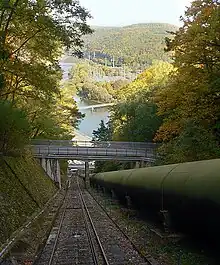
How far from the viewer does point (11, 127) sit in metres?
20.3

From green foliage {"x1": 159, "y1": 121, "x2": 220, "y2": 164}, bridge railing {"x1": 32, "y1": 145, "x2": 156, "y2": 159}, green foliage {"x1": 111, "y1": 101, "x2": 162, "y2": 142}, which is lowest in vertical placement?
bridge railing {"x1": 32, "y1": 145, "x2": 156, "y2": 159}

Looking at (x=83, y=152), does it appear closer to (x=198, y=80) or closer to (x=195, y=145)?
(x=198, y=80)

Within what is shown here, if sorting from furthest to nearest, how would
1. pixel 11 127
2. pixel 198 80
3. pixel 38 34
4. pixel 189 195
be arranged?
1. pixel 198 80
2. pixel 11 127
3. pixel 38 34
4. pixel 189 195

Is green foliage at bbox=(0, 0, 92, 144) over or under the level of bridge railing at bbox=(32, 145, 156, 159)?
over

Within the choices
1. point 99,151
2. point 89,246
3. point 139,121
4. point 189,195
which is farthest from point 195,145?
point 99,151

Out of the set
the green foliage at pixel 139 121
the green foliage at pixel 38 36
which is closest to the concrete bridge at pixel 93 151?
the green foliage at pixel 139 121

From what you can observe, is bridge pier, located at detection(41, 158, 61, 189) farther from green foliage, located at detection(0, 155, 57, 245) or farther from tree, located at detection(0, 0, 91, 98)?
tree, located at detection(0, 0, 91, 98)

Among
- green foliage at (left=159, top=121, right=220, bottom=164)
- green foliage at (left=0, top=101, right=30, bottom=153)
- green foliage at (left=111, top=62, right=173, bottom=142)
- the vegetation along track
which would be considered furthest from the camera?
Result: green foliage at (left=111, top=62, right=173, bottom=142)

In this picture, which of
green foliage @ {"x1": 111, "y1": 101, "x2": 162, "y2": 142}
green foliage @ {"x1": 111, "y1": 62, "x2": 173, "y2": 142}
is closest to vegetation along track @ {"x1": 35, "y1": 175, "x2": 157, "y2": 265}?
green foliage @ {"x1": 111, "y1": 62, "x2": 173, "y2": 142}

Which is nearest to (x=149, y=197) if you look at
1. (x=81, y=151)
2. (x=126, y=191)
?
(x=126, y=191)

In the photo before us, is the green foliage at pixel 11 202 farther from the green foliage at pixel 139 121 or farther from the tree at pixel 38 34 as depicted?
the green foliage at pixel 139 121

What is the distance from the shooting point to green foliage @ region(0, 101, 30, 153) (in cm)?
1916

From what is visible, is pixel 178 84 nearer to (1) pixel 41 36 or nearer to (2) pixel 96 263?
(1) pixel 41 36

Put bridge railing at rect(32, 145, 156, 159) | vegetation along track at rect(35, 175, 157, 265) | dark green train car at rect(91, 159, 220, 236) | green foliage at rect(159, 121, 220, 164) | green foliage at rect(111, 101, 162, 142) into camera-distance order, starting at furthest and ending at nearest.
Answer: bridge railing at rect(32, 145, 156, 159) < green foliage at rect(111, 101, 162, 142) < green foliage at rect(159, 121, 220, 164) < vegetation along track at rect(35, 175, 157, 265) < dark green train car at rect(91, 159, 220, 236)
